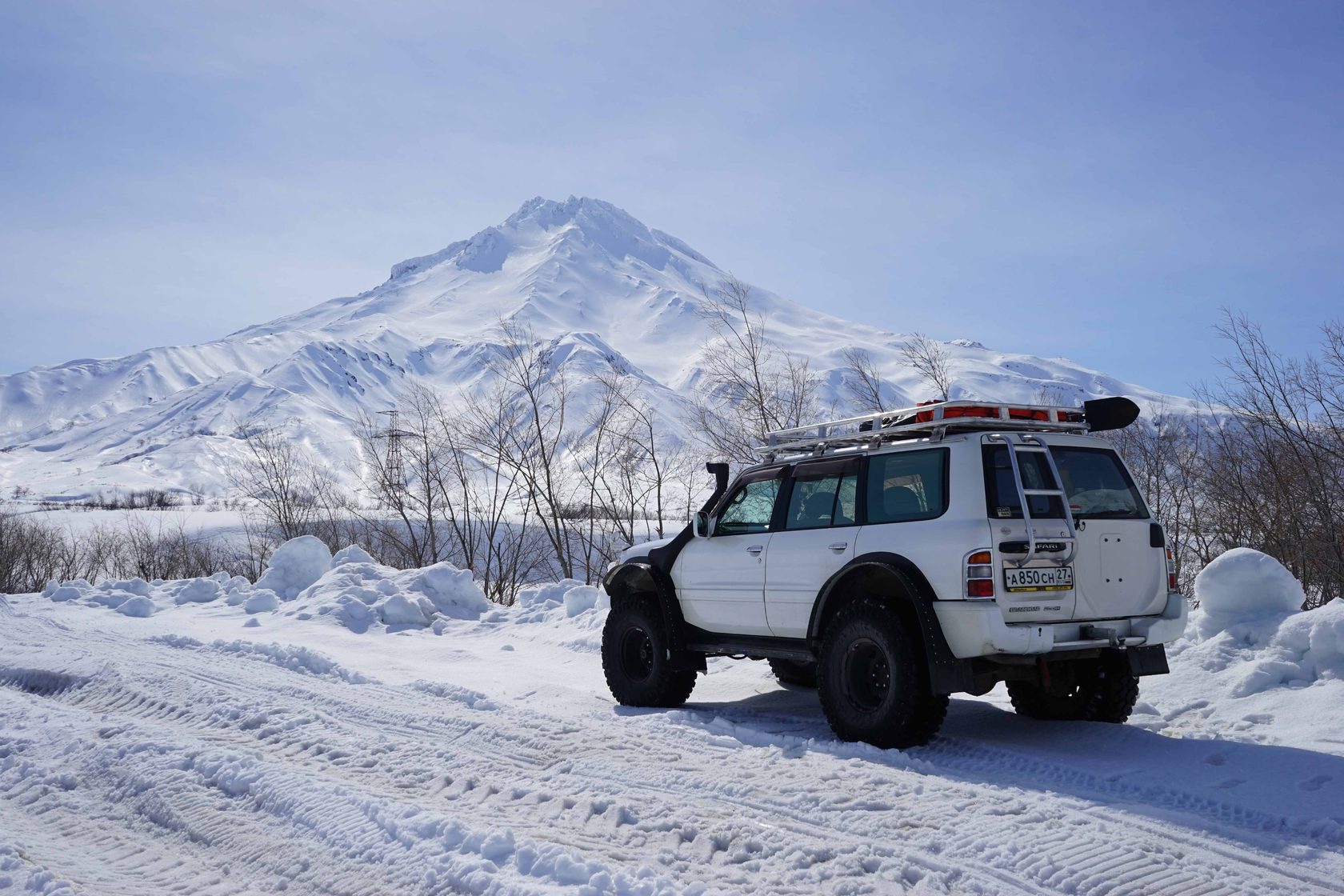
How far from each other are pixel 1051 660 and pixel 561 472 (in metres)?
20.2

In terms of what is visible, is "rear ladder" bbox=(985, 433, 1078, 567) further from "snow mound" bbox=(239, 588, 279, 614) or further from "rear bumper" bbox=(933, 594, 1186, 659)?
"snow mound" bbox=(239, 588, 279, 614)

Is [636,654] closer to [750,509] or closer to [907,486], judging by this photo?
[750,509]

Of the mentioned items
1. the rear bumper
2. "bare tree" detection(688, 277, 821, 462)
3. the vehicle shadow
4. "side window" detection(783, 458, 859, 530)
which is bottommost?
the vehicle shadow

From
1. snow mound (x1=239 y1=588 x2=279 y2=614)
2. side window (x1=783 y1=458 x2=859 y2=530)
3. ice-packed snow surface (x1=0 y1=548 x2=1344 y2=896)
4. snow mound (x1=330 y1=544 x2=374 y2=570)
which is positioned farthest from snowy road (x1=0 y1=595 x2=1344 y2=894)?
snow mound (x1=330 y1=544 x2=374 y2=570)

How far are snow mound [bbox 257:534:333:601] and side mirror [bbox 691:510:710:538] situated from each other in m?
9.22

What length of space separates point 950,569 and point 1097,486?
4.47 ft

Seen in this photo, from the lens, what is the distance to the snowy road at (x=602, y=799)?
4535 millimetres

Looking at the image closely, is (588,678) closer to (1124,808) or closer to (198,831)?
(198,831)

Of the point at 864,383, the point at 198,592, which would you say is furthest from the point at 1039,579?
the point at 864,383

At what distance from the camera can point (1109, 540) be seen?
6512 millimetres

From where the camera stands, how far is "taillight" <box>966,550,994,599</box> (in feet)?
19.8

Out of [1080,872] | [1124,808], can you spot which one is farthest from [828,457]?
[1080,872]

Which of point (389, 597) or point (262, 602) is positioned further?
point (262, 602)

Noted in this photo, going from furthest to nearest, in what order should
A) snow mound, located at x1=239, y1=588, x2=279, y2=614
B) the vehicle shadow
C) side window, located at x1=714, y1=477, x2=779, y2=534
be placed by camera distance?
snow mound, located at x1=239, y1=588, x2=279, y2=614 → side window, located at x1=714, y1=477, x2=779, y2=534 → the vehicle shadow
